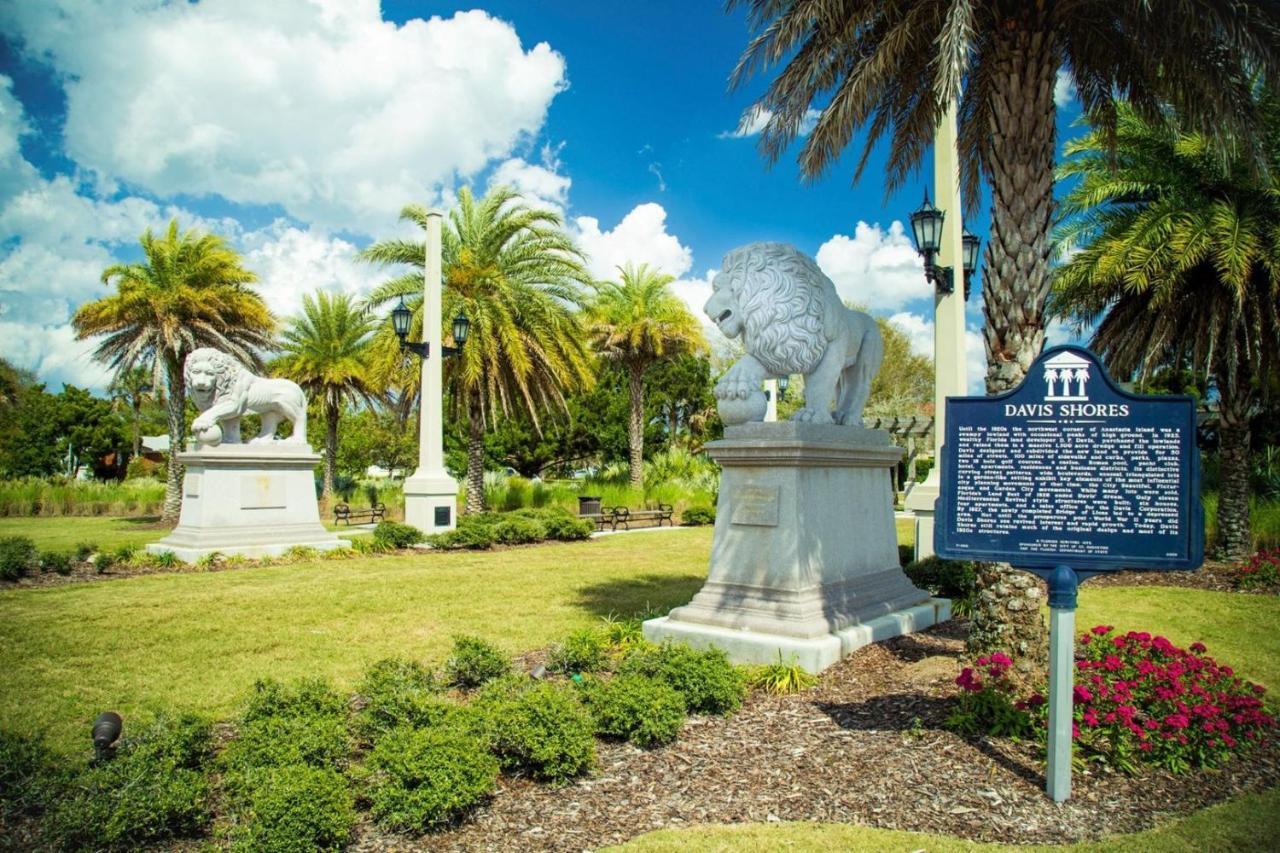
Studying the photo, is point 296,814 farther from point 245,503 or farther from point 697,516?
point 697,516

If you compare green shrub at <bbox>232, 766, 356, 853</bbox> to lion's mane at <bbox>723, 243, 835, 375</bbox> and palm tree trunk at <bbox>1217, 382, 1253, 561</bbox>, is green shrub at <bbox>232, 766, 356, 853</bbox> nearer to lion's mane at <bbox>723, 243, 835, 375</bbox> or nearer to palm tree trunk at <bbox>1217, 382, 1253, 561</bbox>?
lion's mane at <bbox>723, 243, 835, 375</bbox>

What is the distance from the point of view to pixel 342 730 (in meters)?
4.38

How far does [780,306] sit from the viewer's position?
24.4 feet

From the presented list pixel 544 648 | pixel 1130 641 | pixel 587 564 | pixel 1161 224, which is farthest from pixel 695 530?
pixel 1130 641

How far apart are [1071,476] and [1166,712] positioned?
1.64 metres

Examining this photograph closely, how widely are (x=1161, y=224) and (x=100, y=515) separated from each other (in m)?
28.6

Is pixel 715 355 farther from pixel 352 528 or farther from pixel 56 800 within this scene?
pixel 56 800

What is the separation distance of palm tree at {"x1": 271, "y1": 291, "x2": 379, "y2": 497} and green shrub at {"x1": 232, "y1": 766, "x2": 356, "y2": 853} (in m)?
25.3

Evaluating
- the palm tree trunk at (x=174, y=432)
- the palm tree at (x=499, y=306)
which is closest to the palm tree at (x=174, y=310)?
the palm tree trunk at (x=174, y=432)

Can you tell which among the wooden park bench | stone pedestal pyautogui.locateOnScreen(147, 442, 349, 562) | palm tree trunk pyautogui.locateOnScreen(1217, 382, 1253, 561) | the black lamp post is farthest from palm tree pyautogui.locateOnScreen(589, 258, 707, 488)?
palm tree trunk pyautogui.locateOnScreen(1217, 382, 1253, 561)

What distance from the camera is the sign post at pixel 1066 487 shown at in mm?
4070

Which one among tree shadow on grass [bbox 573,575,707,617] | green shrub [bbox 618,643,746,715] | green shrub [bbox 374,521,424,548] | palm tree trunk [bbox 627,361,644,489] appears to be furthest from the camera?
palm tree trunk [bbox 627,361,644,489]

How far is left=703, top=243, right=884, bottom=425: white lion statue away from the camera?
7414 mm

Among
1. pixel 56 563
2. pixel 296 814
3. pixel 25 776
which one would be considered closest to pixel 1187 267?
pixel 296 814
